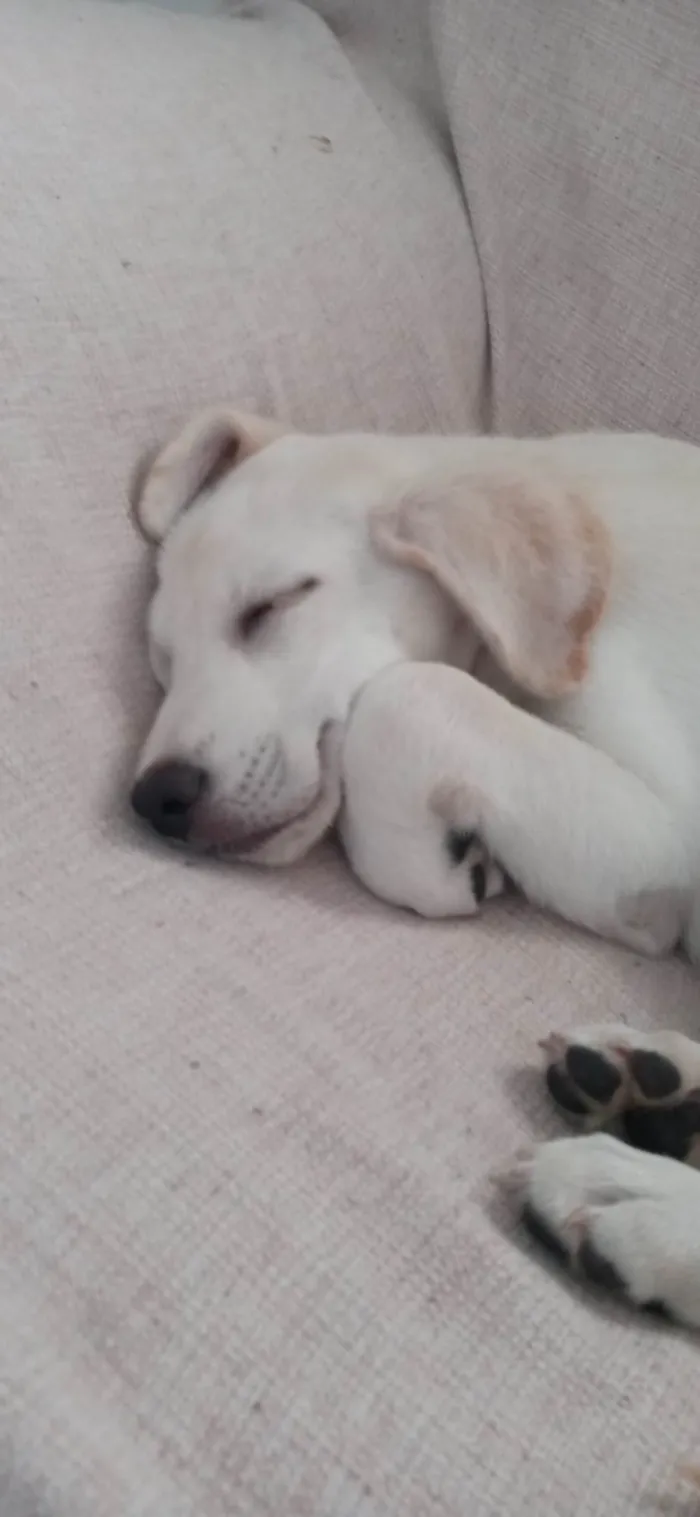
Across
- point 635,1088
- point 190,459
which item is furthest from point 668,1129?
point 190,459

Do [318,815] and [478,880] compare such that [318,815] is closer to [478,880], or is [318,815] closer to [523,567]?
[478,880]

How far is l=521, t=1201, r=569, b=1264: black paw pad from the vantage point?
2.84ft

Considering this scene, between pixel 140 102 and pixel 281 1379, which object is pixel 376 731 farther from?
pixel 140 102

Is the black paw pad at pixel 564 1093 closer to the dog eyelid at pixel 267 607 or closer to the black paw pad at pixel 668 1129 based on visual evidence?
the black paw pad at pixel 668 1129

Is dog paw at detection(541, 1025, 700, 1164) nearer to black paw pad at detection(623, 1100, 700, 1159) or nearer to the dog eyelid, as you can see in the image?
black paw pad at detection(623, 1100, 700, 1159)

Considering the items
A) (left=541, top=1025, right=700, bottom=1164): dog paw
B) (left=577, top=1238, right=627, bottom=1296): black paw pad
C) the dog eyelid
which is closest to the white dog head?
the dog eyelid

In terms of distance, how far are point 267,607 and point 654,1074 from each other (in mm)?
558

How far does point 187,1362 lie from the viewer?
0.74 metres

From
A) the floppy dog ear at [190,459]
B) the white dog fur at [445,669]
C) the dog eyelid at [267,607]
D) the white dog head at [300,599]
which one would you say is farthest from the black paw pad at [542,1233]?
the floppy dog ear at [190,459]

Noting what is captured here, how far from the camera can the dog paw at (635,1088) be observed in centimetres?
96

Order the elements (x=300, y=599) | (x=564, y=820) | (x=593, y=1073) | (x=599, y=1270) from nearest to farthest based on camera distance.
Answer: (x=599, y=1270) < (x=593, y=1073) < (x=564, y=820) < (x=300, y=599)

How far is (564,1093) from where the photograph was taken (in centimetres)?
96

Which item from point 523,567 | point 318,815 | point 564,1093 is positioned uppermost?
point 523,567

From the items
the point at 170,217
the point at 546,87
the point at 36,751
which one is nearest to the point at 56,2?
the point at 170,217
